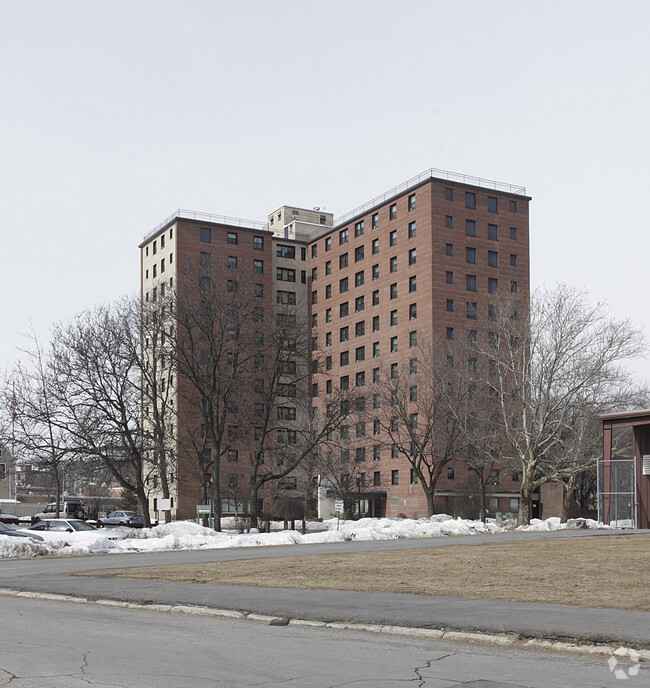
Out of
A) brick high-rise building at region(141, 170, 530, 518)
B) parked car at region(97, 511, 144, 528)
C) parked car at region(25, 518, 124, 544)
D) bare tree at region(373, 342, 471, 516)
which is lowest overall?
parked car at region(97, 511, 144, 528)

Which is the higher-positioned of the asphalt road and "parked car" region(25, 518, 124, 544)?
the asphalt road

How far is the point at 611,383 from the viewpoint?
5522cm

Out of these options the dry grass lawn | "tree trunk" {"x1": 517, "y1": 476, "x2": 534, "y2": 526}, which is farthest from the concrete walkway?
"tree trunk" {"x1": 517, "y1": 476, "x2": 534, "y2": 526}

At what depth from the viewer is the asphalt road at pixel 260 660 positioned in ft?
26.6

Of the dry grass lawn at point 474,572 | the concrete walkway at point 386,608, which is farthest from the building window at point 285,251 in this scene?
the concrete walkway at point 386,608

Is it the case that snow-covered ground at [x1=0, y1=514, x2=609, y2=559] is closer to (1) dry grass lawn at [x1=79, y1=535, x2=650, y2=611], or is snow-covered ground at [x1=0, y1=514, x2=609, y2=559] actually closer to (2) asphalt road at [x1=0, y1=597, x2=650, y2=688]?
(1) dry grass lawn at [x1=79, y1=535, x2=650, y2=611]

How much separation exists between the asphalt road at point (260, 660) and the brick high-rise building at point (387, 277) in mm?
62117

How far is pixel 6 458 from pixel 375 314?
45.0m

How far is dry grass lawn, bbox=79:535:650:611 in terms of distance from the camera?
15.1 metres

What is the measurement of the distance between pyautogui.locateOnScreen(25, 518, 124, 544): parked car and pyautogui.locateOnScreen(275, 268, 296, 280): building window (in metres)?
64.6

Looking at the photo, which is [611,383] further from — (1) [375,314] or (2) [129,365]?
(1) [375,314]

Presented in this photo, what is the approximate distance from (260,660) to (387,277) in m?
85.1

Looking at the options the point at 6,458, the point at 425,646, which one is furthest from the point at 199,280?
the point at 425,646

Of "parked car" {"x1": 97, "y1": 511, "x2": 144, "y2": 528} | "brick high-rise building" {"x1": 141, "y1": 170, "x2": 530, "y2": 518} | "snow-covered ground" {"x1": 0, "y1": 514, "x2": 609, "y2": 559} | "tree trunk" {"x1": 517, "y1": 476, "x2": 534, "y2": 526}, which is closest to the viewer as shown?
"snow-covered ground" {"x1": 0, "y1": 514, "x2": 609, "y2": 559}
